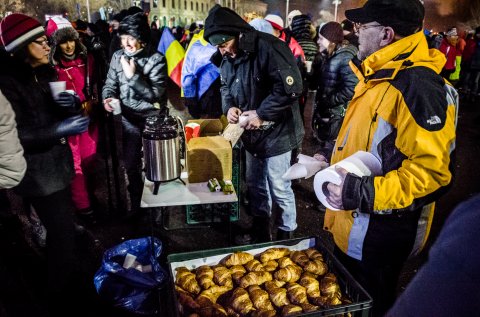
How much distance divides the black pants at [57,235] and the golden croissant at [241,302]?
1572mm

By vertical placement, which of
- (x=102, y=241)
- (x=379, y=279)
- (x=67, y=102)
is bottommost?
(x=102, y=241)

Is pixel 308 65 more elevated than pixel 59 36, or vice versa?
pixel 59 36

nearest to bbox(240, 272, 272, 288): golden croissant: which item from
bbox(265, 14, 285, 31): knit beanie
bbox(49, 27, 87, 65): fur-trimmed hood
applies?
bbox(49, 27, 87, 65): fur-trimmed hood

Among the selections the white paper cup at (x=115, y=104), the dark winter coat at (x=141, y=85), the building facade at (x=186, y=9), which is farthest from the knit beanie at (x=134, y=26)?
the building facade at (x=186, y=9)

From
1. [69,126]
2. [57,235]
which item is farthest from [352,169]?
[57,235]

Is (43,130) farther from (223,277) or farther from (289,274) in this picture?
(289,274)

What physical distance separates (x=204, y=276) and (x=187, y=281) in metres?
0.12

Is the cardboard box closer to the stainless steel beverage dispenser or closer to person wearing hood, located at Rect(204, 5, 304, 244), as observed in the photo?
the stainless steel beverage dispenser

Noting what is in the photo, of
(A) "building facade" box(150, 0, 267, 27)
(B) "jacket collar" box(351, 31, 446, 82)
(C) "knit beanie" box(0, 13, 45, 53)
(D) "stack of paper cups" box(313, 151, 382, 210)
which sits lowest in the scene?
(D) "stack of paper cups" box(313, 151, 382, 210)

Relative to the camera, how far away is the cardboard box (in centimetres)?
301

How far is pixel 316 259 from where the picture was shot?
7.21 ft

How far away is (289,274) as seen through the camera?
2.12 metres

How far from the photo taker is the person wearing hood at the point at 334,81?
443 centimetres

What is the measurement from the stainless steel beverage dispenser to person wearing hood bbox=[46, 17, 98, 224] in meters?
1.56
